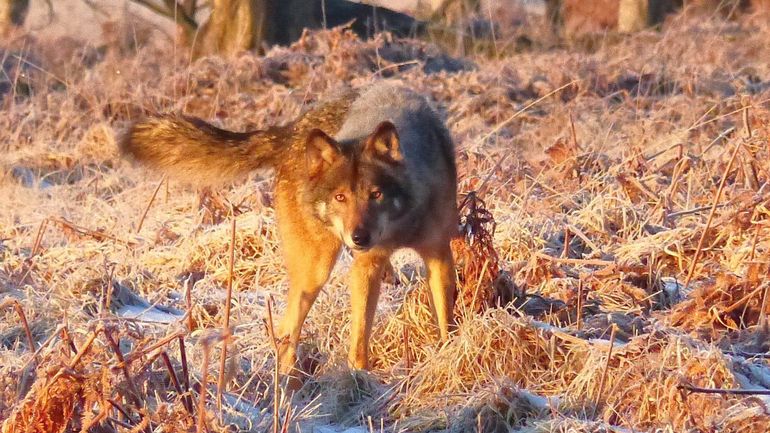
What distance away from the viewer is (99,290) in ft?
22.6

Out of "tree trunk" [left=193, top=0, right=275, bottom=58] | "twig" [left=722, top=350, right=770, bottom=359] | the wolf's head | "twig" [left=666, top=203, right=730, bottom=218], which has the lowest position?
"twig" [left=722, top=350, right=770, bottom=359]

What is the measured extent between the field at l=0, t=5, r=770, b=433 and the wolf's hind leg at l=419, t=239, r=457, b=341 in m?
0.10

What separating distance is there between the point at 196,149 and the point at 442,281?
5.20 feet

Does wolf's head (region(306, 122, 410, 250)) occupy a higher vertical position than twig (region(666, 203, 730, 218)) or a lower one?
higher

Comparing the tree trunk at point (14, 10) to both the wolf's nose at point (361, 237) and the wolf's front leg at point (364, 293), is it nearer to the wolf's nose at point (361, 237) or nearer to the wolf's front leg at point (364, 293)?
the wolf's front leg at point (364, 293)

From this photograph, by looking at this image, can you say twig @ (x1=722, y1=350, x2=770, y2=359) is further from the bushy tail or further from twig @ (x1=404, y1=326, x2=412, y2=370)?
the bushy tail

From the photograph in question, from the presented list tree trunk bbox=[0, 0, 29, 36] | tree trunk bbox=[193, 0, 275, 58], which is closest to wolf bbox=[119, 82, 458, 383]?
tree trunk bbox=[193, 0, 275, 58]

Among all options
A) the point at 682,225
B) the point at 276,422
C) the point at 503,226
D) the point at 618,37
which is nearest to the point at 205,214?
the point at 503,226

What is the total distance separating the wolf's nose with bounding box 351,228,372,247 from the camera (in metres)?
5.52

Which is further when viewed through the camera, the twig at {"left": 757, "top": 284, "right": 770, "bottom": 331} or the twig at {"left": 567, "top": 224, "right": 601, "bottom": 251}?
the twig at {"left": 567, "top": 224, "right": 601, "bottom": 251}

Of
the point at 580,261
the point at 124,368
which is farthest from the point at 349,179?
the point at 124,368

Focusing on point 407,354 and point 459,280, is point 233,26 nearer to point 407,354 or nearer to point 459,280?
point 459,280

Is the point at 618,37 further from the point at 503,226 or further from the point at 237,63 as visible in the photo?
the point at 503,226

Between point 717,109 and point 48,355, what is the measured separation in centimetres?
906
